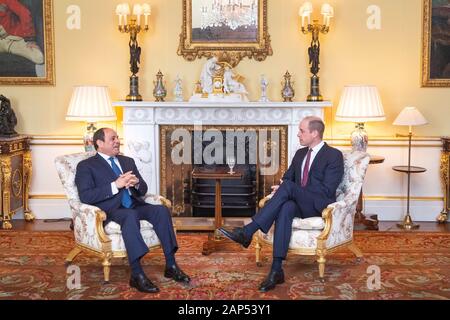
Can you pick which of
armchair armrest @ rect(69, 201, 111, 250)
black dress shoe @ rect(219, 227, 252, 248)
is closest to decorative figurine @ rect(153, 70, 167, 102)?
armchair armrest @ rect(69, 201, 111, 250)

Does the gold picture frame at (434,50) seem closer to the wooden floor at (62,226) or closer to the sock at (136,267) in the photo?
the wooden floor at (62,226)

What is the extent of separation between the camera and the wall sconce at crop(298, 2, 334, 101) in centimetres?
645

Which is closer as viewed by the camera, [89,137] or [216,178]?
[216,178]

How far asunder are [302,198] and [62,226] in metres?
3.14

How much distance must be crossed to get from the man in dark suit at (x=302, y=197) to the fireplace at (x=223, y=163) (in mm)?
1956

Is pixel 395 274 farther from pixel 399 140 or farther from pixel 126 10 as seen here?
pixel 126 10

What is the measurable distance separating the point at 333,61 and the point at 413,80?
0.95 metres

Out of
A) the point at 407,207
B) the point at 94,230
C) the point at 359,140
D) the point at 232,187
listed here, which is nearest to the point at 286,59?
the point at 359,140

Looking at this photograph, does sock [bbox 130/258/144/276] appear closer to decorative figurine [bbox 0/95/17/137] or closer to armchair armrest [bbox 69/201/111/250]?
armchair armrest [bbox 69/201/111/250]

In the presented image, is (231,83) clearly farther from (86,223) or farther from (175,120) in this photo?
(86,223)

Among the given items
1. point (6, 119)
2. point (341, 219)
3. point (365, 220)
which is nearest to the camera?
point (341, 219)

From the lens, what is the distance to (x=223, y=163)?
6887mm

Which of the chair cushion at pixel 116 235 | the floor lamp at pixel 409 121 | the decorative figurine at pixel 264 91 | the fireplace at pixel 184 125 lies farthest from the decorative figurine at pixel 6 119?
the floor lamp at pixel 409 121

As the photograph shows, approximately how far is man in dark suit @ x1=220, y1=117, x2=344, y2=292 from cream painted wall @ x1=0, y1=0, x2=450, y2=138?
2153mm
